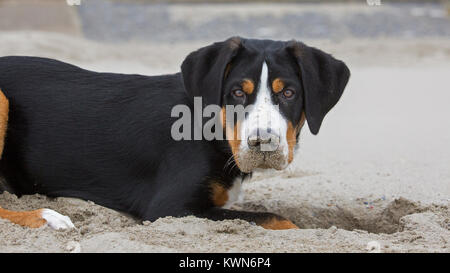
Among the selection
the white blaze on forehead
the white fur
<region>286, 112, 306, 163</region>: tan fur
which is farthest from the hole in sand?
the white blaze on forehead

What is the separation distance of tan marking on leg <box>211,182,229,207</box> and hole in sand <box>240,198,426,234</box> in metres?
0.78

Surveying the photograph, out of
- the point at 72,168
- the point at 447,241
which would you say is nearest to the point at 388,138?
the point at 447,241

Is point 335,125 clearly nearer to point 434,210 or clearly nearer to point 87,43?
point 434,210

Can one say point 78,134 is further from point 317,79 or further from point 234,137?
point 317,79

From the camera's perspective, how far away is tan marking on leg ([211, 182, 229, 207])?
4504 millimetres

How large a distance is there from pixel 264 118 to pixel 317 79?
0.60 m

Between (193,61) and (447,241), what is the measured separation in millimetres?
1886

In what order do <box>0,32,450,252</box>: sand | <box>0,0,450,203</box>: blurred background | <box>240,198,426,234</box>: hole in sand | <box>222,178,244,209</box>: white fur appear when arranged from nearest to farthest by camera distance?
1. <box>0,32,450,252</box>: sand
2. <box>222,178,244,209</box>: white fur
3. <box>240,198,426,234</box>: hole in sand
4. <box>0,0,450,203</box>: blurred background

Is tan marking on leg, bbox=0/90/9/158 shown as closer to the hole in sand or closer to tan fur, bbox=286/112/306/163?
the hole in sand

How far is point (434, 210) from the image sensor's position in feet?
16.3

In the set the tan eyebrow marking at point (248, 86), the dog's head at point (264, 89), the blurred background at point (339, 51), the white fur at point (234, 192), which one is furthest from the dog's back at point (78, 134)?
the blurred background at point (339, 51)

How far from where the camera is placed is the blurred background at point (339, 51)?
6.17 metres

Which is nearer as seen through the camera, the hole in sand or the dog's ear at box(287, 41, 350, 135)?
the dog's ear at box(287, 41, 350, 135)

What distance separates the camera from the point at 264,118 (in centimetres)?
410
